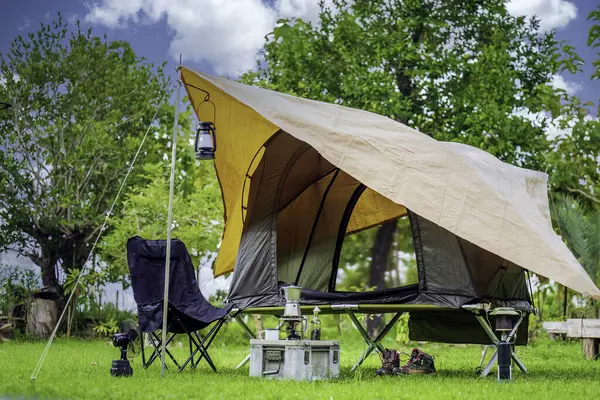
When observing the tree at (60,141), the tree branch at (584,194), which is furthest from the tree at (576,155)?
the tree at (60,141)

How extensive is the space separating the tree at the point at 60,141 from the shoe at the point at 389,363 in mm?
7112

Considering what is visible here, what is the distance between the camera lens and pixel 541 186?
723 centimetres

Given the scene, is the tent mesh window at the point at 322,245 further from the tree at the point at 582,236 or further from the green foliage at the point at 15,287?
the green foliage at the point at 15,287

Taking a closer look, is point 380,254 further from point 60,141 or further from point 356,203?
point 60,141

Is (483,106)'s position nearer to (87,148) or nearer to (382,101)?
(382,101)

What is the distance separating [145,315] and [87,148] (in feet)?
23.1

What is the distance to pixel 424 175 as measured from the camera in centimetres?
566

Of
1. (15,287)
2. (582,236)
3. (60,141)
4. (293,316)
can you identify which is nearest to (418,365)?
(293,316)

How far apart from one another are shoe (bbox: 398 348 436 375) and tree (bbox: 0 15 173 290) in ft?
23.6

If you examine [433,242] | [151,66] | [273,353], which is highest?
[151,66]

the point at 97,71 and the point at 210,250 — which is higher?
the point at 97,71

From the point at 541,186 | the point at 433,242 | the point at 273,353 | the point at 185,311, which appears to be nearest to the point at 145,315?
the point at 185,311

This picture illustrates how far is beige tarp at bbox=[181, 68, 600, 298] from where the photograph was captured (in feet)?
17.6

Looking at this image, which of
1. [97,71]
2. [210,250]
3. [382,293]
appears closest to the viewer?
[382,293]
